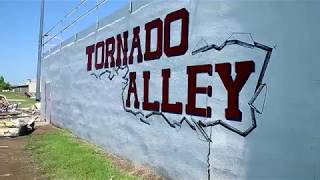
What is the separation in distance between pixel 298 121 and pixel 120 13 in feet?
23.8

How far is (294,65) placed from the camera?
6.12 meters

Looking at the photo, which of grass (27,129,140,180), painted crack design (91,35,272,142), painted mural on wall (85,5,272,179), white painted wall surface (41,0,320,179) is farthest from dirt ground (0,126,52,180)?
painted crack design (91,35,272,142)

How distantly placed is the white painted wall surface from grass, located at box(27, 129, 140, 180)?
64 centimetres

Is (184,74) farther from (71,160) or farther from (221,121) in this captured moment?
(71,160)

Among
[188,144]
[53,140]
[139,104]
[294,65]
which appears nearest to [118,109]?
[139,104]

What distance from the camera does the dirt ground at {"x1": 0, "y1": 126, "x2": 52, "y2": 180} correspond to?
36.1 feet

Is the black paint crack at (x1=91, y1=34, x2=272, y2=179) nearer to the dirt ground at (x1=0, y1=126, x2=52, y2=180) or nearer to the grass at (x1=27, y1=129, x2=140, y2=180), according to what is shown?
the grass at (x1=27, y1=129, x2=140, y2=180)

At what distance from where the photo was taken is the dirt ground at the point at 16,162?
1099 cm

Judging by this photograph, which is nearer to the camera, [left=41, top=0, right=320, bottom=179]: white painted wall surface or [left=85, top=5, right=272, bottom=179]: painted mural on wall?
[left=41, top=0, right=320, bottom=179]: white painted wall surface

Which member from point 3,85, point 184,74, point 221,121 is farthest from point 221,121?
point 3,85

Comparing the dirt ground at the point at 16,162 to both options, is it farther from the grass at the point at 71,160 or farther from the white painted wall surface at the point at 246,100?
the white painted wall surface at the point at 246,100

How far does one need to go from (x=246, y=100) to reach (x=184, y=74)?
1895 mm

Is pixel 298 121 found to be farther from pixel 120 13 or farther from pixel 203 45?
pixel 120 13

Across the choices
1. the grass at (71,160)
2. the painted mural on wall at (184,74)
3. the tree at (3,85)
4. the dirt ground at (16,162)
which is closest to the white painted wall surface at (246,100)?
the painted mural on wall at (184,74)
